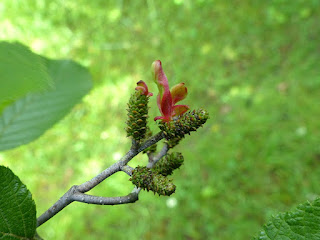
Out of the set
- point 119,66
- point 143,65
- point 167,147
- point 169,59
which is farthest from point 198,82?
point 167,147

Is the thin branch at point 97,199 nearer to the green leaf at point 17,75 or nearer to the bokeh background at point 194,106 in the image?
the green leaf at point 17,75

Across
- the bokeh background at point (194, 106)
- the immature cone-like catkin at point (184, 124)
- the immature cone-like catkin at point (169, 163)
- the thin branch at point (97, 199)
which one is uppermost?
the bokeh background at point (194, 106)

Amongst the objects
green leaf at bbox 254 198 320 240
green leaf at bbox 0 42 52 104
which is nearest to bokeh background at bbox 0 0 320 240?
green leaf at bbox 254 198 320 240

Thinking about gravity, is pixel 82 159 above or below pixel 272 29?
below

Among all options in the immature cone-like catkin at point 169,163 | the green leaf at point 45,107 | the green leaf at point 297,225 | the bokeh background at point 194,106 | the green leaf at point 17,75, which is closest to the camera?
the green leaf at point 17,75

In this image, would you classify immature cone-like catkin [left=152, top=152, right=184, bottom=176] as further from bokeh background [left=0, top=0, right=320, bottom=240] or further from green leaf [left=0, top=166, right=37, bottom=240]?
bokeh background [left=0, top=0, right=320, bottom=240]

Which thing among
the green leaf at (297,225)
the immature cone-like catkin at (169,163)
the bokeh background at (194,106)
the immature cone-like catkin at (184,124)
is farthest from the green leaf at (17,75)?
the bokeh background at (194,106)

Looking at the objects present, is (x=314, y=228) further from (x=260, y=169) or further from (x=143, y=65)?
(x=143, y=65)
